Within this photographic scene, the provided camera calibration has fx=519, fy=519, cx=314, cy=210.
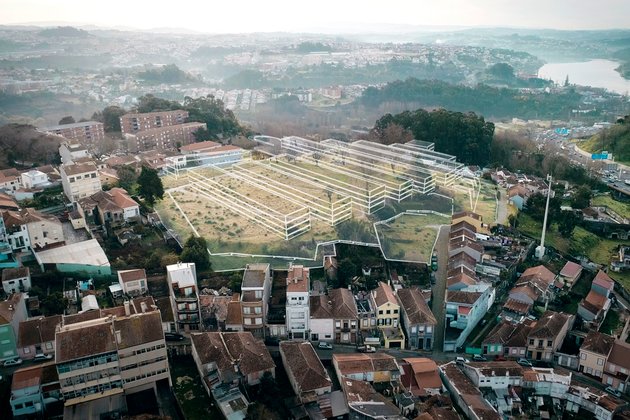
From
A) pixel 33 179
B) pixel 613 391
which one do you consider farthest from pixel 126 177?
pixel 613 391

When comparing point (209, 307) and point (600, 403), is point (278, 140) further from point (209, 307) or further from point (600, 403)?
point (600, 403)

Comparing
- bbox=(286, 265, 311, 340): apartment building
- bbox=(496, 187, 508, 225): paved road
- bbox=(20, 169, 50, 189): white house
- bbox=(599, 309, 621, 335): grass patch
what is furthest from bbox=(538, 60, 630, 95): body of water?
bbox=(20, 169, 50, 189): white house

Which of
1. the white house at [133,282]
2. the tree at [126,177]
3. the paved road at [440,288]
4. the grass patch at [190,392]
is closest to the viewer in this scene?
the grass patch at [190,392]

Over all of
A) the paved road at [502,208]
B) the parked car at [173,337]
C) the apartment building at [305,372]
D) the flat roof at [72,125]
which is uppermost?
the flat roof at [72,125]

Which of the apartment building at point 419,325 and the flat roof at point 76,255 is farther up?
the flat roof at point 76,255

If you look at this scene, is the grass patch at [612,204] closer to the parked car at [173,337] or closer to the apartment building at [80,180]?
the parked car at [173,337]

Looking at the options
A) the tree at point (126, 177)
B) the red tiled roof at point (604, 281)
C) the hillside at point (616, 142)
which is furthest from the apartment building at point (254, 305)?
the hillside at point (616, 142)

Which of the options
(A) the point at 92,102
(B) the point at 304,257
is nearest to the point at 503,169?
(B) the point at 304,257

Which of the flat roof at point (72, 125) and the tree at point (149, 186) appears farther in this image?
the flat roof at point (72, 125)
